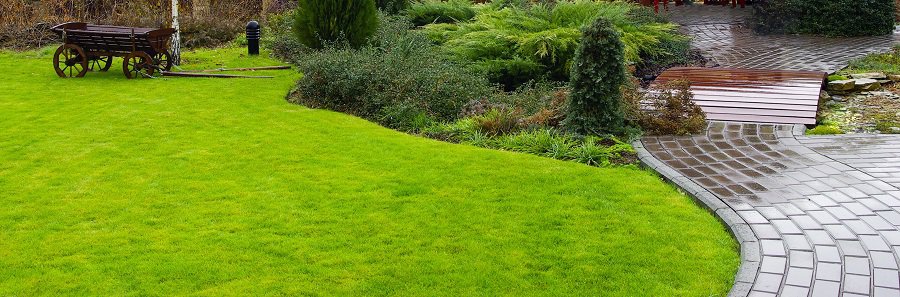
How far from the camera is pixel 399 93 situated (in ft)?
30.9

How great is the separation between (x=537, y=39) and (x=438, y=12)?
4908 millimetres

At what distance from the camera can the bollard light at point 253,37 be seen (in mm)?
14171

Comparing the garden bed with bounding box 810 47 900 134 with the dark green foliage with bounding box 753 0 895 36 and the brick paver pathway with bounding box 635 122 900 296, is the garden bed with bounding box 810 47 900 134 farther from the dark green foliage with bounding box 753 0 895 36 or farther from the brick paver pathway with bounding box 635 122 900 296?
the dark green foliage with bounding box 753 0 895 36

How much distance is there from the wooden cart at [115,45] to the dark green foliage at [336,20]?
1920mm

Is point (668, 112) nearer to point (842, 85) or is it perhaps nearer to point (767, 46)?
point (842, 85)

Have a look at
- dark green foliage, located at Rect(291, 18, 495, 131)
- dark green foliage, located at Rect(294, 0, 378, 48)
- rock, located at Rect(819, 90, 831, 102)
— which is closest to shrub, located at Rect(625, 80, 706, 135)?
dark green foliage, located at Rect(291, 18, 495, 131)

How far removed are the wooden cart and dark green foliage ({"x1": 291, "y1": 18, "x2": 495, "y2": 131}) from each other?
2341 millimetres

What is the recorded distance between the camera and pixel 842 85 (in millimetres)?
10508

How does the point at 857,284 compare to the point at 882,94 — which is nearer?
the point at 857,284

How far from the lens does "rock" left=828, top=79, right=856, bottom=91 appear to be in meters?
10.5

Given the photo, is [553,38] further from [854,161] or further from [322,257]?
[322,257]

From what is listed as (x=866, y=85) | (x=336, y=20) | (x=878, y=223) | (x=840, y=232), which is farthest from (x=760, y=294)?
(x=336, y=20)

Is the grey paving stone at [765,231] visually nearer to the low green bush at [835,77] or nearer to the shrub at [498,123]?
the shrub at [498,123]

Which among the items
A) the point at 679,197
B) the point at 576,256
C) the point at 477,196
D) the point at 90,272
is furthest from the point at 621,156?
the point at 90,272
